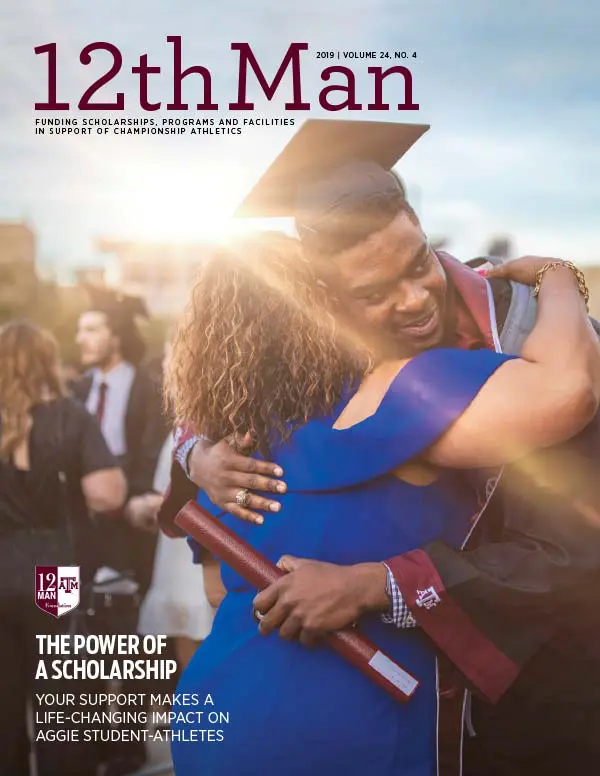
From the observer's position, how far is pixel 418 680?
5.66ft

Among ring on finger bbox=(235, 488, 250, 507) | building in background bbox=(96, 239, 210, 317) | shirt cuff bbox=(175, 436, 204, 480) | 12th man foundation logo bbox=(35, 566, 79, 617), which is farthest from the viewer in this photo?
12th man foundation logo bbox=(35, 566, 79, 617)

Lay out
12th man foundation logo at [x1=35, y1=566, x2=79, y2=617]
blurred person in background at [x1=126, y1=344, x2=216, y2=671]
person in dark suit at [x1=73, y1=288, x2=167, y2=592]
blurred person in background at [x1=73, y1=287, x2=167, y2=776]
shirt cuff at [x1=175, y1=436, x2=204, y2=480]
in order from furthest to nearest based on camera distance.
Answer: person in dark suit at [x1=73, y1=288, x2=167, y2=592], blurred person in background at [x1=73, y1=287, x2=167, y2=776], blurred person in background at [x1=126, y1=344, x2=216, y2=671], 12th man foundation logo at [x1=35, y1=566, x2=79, y2=617], shirt cuff at [x1=175, y1=436, x2=204, y2=480]

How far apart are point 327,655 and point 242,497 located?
1.15 ft

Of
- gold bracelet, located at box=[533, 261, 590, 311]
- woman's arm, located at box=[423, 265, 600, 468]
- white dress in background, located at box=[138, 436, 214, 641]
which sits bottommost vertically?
white dress in background, located at box=[138, 436, 214, 641]

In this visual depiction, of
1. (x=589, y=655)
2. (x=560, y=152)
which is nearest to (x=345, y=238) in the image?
(x=560, y=152)

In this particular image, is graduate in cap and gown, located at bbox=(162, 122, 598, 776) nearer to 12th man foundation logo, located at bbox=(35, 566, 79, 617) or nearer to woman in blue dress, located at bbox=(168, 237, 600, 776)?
woman in blue dress, located at bbox=(168, 237, 600, 776)

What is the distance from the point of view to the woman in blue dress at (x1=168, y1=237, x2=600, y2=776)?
1532mm

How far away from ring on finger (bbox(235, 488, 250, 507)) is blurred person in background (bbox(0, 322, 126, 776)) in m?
0.95

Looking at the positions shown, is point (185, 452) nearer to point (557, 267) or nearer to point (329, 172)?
point (329, 172)

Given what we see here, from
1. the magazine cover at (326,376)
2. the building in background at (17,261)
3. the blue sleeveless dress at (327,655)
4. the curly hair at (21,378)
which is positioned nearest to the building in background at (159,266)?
the magazine cover at (326,376)

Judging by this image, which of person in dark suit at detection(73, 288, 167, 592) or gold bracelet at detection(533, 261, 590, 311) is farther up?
gold bracelet at detection(533, 261, 590, 311)

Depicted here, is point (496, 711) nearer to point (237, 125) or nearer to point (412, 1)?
point (237, 125)

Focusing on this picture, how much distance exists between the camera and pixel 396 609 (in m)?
1.64

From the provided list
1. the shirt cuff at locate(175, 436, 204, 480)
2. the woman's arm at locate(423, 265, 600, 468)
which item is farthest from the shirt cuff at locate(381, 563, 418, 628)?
the shirt cuff at locate(175, 436, 204, 480)
